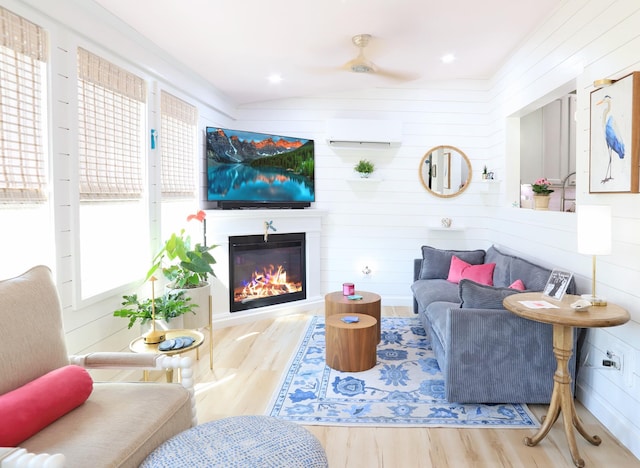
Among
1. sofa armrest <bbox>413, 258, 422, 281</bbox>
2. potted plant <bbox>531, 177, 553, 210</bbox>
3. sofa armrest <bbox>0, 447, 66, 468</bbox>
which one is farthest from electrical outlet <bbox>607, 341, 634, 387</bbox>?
sofa armrest <bbox>0, 447, 66, 468</bbox>

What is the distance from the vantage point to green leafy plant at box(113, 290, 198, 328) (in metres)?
2.82

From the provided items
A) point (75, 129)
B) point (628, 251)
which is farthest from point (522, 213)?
point (75, 129)

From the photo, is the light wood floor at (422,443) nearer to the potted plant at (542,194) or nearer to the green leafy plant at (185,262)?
the green leafy plant at (185,262)

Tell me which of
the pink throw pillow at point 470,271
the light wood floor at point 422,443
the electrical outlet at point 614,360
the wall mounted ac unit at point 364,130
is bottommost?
the light wood floor at point 422,443

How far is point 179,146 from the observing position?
156 inches

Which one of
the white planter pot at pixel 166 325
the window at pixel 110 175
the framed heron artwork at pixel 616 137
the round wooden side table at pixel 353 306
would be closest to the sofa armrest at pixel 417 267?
the round wooden side table at pixel 353 306

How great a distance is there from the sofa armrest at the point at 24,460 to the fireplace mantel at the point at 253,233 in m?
3.19

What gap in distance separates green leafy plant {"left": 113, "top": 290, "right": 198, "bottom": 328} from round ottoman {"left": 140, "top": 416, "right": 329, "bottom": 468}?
4.68ft

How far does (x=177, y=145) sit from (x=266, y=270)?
1.74 meters

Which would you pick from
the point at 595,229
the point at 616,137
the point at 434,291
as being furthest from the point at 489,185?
the point at 595,229

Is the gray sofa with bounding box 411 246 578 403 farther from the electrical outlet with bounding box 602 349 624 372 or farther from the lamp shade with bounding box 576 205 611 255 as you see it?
the lamp shade with bounding box 576 205 611 255

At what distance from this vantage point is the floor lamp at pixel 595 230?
223cm

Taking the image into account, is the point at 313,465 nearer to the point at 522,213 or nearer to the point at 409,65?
the point at 522,213

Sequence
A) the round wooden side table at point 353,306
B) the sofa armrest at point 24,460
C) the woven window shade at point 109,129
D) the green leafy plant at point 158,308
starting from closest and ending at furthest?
the sofa armrest at point 24,460 → the woven window shade at point 109,129 → the green leafy plant at point 158,308 → the round wooden side table at point 353,306
